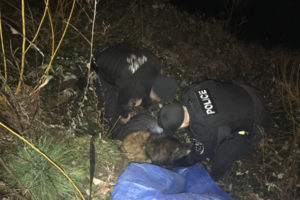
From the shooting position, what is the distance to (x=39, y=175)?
190 cm

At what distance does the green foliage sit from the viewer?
1.83 metres

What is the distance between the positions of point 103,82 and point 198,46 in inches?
128

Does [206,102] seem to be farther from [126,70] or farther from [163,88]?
[126,70]

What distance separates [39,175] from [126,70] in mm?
1530

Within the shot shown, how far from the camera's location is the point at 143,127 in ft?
10.6

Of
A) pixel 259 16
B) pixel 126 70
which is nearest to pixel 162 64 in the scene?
pixel 126 70

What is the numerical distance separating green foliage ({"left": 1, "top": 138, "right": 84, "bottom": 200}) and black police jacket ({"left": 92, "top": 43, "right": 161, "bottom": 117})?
1.17m

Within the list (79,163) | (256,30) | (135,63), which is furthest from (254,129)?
(256,30)

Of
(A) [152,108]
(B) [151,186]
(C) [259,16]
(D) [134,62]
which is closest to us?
(B) [151,186]

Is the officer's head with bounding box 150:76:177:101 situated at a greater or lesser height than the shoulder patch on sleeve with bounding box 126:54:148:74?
lesser

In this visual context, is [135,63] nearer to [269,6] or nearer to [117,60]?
[117,60]

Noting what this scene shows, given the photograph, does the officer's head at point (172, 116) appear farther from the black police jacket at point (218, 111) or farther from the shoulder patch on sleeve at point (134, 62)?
the shoulder patch on sleeve at point (134, 62)

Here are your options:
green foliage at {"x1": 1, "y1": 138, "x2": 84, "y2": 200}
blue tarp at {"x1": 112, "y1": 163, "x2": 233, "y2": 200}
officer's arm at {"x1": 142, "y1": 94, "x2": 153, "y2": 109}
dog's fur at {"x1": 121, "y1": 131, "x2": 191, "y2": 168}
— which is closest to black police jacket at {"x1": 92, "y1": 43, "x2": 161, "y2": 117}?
officer's arm at {"x1": 142, "y1": 94, "x2": 153, "y2": 109}

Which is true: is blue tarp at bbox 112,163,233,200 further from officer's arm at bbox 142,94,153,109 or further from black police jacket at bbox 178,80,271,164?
officer's arm at bbox 142,94,153,109
